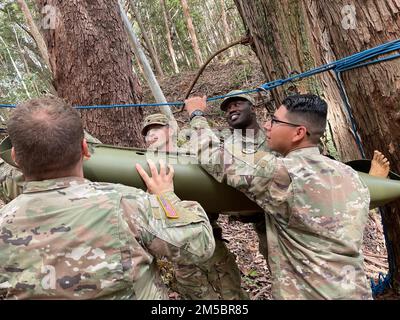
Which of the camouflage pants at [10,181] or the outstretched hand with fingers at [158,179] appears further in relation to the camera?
the camouflage pants at [10,181]

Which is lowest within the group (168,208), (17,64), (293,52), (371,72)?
(168,208)

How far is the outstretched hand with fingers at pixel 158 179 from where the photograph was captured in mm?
1756

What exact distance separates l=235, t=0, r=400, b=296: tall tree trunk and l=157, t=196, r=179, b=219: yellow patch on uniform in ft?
4.69

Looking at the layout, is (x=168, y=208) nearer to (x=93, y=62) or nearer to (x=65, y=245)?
(x=65, y=245)

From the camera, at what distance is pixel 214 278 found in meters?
2.74

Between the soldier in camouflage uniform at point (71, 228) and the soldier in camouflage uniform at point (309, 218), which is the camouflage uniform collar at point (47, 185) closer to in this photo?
the soldier in camouflage uniform at point (71, 228)

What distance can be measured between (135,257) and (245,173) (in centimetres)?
69

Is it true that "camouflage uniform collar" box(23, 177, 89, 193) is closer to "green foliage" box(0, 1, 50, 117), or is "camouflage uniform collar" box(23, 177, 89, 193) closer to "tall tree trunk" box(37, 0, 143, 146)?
"tall tree trunk" box(37, 0, 143, 146)

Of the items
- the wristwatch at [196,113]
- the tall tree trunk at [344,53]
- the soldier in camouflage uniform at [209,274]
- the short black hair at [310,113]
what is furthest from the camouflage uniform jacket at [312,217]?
the soldier in camouflage uniform at [209,274]

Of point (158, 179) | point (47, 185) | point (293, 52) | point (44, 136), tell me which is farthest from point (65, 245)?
point (293, 52)

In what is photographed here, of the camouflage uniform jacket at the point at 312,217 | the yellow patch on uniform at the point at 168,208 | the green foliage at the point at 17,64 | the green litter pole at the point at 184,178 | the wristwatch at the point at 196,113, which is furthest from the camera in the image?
the green foliage at the point at 17,64

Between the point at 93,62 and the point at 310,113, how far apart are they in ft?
6.63

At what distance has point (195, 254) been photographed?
148 cm

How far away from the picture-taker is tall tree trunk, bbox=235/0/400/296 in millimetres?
2072
